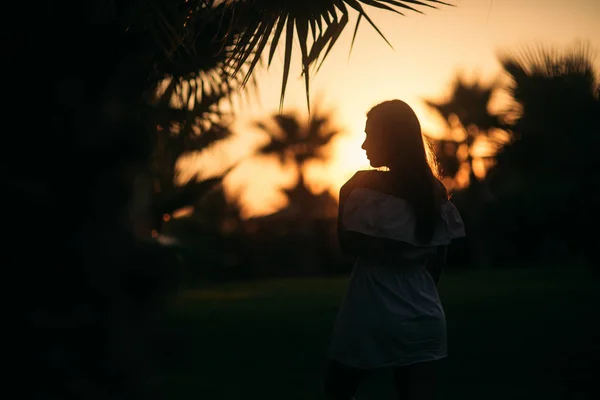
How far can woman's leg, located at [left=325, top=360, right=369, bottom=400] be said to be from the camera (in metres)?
3.50

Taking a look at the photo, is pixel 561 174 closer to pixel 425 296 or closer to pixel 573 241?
pixel 573 241

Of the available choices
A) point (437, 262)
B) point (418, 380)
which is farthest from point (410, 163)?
Answer: point (418, 380)

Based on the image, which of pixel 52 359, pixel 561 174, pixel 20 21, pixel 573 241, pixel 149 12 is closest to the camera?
pixel 52 359

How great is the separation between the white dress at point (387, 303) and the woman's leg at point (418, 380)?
41 mm

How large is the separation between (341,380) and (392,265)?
53 cm

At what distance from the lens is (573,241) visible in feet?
37.0

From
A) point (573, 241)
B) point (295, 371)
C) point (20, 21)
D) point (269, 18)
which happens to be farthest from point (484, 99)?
point (20, 21)

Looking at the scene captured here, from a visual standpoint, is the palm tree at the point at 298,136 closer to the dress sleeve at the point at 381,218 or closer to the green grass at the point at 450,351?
the green grass at the point at 450,351

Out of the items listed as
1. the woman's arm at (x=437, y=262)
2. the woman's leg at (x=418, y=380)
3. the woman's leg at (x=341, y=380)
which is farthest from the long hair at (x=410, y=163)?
the woman's leg at (x=341, y=380)

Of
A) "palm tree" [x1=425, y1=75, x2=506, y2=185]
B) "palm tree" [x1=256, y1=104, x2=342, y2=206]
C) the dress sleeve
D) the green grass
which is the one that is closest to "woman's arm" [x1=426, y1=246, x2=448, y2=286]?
the dress sleeve

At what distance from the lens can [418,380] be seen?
Result: 11.3 ft

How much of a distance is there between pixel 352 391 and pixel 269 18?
2.90 meters

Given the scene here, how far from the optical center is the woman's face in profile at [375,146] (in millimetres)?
3555

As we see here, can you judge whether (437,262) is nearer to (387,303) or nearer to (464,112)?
(387,303)
